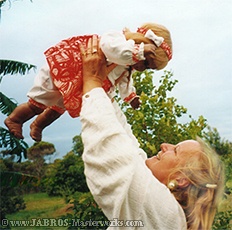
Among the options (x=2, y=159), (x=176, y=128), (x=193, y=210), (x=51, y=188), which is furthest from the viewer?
(x=2, y=159)

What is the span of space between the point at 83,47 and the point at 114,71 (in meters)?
0.14

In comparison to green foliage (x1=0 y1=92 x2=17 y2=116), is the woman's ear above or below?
below

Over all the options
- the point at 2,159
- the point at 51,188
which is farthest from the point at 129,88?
the point at 2,159

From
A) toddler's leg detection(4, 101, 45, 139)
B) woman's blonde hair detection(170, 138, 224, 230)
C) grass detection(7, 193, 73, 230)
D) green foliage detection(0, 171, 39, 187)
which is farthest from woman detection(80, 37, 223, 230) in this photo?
green foliage detection(0, 171, 39, 187)

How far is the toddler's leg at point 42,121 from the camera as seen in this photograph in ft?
4.84

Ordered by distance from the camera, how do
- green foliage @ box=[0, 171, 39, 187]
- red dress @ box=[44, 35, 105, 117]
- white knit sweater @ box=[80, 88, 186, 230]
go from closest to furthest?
white knit sweater @ box=[80, 88, 186, 230]
red dress @ box=[44, 35, 105, 117]
green foliage @ box=[0, 171, 39, 187]

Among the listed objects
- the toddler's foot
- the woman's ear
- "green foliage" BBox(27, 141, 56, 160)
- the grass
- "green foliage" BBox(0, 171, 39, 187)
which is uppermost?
the toddler's foot

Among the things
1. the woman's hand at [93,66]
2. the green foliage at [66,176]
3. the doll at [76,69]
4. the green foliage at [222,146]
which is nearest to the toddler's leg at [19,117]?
the doll at [76,69]

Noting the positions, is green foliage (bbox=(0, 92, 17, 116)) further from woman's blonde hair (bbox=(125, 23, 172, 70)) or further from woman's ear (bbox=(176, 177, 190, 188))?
woman's ear (bbox=(176, 177, 190, 188))

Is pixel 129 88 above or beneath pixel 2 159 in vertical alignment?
above

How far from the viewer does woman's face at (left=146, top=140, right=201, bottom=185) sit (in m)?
1.01

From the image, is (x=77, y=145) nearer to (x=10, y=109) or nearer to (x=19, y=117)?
(x=10, y=109)

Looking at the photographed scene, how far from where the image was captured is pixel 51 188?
3420mm

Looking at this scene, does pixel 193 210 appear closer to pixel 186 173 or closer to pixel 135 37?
pixel 186 173
